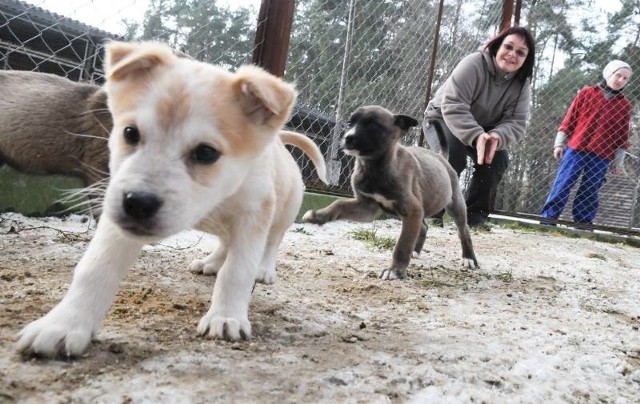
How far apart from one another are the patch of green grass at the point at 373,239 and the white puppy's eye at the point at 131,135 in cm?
321

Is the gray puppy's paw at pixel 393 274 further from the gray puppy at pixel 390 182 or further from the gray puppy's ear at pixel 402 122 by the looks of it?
the gray puppy's ear at pixel 402 122

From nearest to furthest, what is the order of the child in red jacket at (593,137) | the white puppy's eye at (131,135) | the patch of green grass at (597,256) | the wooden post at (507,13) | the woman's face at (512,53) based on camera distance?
the white puppy's eye at (131,135), the woman's face at (512,53), the patch of green grass at (597,256), the wooden post at (507,13), the child in red jacket at (593,137)

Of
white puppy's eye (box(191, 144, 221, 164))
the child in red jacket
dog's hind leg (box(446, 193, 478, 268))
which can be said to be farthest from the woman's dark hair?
white puppy's eye (box(191, 144, 221, 164))

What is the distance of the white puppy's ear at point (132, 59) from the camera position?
5.39ft

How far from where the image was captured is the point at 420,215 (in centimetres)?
388

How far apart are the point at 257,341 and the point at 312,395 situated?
453mm

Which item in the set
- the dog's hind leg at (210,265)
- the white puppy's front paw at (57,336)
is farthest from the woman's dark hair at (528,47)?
the white puppy's front paw at (57,336)

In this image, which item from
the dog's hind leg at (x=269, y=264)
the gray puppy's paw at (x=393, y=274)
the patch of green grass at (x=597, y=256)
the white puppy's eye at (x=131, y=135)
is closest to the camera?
the white puppy's eye at (x=131, y=135)

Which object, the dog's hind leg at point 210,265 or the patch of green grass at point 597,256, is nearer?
the dog's hind leg at point 210,265

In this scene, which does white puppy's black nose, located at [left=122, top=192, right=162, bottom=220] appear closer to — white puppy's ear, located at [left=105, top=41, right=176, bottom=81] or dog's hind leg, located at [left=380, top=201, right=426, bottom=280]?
white puppy's ear, located at [left=105, top=41, right=176, bottom=81]

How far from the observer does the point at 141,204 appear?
4.59ft

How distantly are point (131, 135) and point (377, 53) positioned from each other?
4.74 meters

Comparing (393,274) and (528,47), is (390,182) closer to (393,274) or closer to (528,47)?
(393,274)

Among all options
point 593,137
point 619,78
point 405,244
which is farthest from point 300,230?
point 619,78
